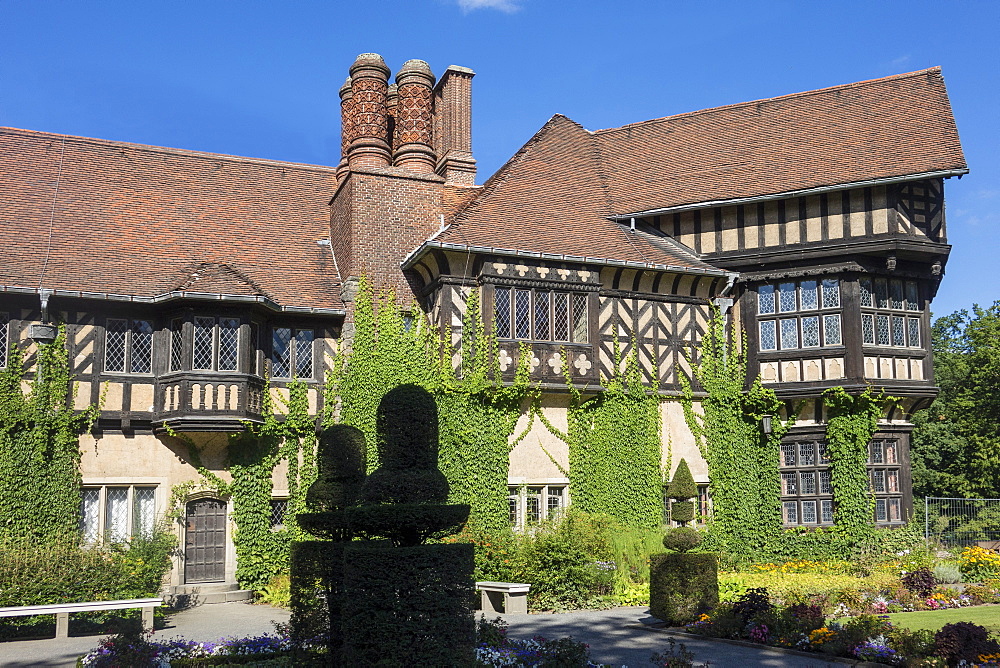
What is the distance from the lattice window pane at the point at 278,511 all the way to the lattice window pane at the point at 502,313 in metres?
5.48

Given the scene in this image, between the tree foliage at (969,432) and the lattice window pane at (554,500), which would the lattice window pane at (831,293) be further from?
the tree foliage at (969,432)

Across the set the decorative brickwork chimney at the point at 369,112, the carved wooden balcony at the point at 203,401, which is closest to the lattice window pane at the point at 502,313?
the decorative brickwork chimney at the point at 369,112

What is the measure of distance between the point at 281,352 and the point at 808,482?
11347mm

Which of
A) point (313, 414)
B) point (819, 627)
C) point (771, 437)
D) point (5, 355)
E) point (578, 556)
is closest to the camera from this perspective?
point (819, 627)

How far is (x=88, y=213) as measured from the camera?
20.1 metres

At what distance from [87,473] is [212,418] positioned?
257 centimetres

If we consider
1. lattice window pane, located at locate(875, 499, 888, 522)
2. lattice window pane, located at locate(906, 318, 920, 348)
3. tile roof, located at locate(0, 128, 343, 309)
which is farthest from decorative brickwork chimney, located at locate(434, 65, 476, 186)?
lattice window pane, located at locate(875, 499, 888, 522)

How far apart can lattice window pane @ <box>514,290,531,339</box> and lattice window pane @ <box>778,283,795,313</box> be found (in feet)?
18.5


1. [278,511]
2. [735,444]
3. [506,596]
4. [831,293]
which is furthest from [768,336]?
[278,511]

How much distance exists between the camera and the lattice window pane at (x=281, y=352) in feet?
63.3

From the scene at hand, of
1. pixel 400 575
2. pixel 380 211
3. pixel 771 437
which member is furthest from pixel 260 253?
pixel 400 575

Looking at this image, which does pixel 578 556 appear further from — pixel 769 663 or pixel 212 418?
pixel 212 418

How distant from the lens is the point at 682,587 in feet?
45.2

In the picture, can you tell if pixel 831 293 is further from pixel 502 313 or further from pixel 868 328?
pixel 502 313
